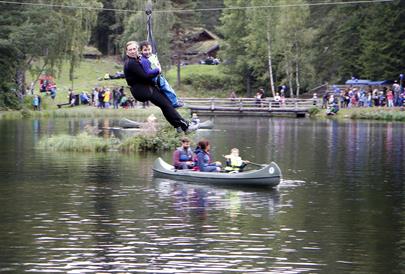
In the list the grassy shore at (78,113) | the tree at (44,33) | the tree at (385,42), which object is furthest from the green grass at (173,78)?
the tree at (385,42)

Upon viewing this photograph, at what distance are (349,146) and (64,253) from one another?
32641 millimetres

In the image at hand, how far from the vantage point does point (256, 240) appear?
25328 millimetres

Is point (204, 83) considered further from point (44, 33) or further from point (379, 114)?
point (379, 114)

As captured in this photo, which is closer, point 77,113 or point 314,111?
point 77,113

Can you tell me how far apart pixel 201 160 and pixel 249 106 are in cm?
5430

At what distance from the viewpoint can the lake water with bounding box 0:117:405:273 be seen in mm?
22734

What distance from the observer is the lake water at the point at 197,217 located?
895 inches

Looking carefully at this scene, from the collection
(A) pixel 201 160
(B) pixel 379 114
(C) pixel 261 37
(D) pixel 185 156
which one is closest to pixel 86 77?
(C) pixel 261 37

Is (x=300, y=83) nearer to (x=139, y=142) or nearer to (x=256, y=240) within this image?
(x=139, y=142)

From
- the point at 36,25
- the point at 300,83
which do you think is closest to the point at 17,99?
the point at 36,25

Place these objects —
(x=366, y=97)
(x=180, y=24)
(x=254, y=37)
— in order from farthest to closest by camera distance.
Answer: (x=180, y=24)
(x=254, y=37)
(x=366, y=97)

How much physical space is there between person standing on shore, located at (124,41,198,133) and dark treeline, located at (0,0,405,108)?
198 feet

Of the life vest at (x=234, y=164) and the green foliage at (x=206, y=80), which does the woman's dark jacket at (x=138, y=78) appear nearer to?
the life vest at (x=234, y=164)

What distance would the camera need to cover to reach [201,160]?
37094 mm
